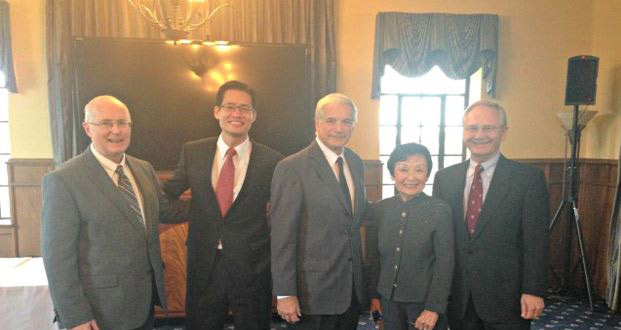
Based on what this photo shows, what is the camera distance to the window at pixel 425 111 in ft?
14.7

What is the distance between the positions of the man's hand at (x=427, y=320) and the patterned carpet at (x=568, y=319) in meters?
1.71

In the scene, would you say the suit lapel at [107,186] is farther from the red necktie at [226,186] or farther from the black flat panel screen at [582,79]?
the black flat panel screen at [582,79]

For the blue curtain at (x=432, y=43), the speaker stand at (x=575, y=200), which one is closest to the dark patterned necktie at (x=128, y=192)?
the blue curtain at (x=432, y=43)

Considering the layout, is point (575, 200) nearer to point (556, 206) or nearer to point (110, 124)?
point (556, 206)

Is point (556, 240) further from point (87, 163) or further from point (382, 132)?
point (87, 163)

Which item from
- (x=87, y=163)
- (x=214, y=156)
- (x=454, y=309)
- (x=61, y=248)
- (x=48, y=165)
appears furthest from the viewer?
(x=48, y=165)

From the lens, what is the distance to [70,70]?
3.68 m

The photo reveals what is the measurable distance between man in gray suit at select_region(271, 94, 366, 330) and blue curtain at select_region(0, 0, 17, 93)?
338cm

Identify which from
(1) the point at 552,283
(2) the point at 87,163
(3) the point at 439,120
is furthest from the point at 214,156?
(1) the point at 552,283

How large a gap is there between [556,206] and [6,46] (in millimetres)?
5919

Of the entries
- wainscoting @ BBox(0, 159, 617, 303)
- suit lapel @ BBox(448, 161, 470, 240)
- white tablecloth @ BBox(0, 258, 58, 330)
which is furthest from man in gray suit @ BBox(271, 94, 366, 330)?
wainscoting @ BBox(0, 159, 617, 303)

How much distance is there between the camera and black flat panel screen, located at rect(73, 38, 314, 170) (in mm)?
3529

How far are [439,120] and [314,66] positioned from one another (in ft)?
5.48

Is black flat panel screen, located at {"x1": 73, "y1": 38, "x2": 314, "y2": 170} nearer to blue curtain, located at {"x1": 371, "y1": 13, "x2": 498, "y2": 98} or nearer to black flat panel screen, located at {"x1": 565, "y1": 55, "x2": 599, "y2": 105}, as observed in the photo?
blue curtain, located at {"x1": 371, "y1": 13, "x2": 498, "y2": 98}
